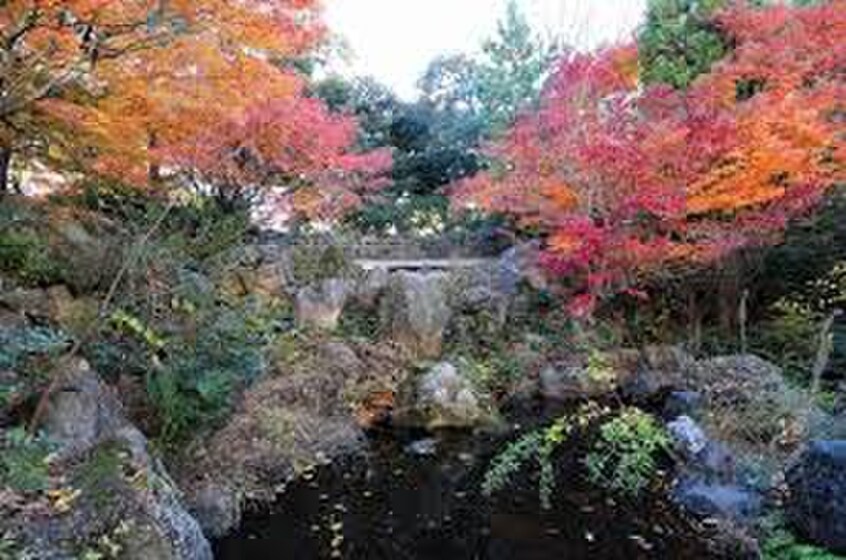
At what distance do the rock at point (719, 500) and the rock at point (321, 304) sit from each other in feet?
19.6

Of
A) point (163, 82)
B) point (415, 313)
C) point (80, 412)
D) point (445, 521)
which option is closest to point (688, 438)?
point (445, 521)

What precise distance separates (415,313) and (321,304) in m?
1.55

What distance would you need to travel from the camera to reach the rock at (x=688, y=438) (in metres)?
7.44

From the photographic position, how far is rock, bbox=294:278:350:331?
1123cm

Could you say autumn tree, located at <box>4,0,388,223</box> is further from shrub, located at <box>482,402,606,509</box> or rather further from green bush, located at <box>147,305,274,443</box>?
shrub, located at <box>482,402,606,509</box>

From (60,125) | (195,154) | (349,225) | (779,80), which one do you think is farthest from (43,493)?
(349,225)

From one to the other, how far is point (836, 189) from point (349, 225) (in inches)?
422

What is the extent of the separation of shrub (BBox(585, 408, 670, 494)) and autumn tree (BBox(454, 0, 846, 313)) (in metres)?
4.42

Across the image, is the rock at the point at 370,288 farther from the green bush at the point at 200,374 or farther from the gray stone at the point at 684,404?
the gray stone at the point at 684,404

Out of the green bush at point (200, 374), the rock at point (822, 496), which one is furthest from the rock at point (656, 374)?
the green bush at point (200, 374)

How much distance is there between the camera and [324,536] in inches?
241

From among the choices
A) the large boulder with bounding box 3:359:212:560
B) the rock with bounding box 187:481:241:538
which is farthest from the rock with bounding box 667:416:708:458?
the large boulder with bounding box 3:359:212:560

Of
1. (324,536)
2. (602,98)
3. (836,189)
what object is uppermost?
(602,98)

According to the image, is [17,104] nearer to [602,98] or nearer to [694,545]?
[694,545]
